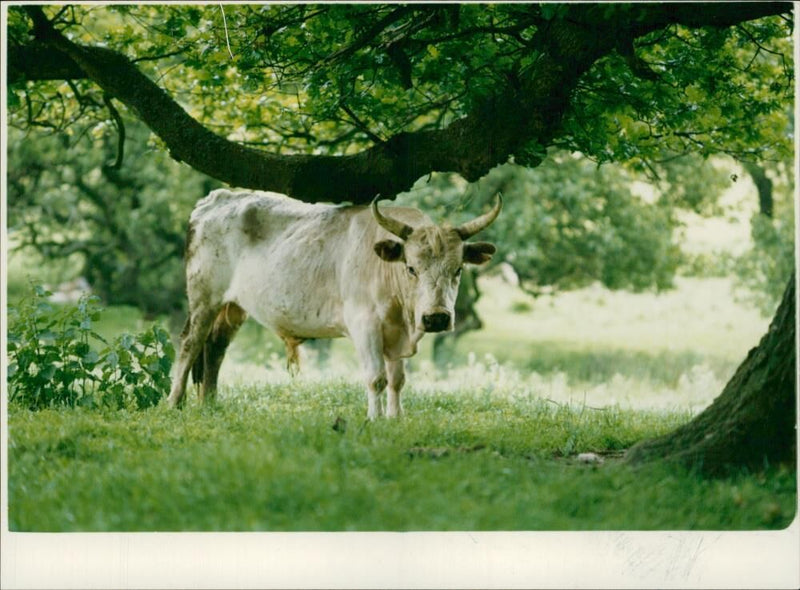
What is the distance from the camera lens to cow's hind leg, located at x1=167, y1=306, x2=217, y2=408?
8.34 m

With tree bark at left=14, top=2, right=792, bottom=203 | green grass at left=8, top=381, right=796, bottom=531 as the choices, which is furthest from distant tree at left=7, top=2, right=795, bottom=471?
green grass at left=8, top=381, right=796, bottom=531

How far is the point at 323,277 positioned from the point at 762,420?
3630mm

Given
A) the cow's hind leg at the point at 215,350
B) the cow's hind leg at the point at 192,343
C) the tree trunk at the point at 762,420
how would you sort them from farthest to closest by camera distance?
the cow's hind leg at the point at 215,350 < the cow's hind leg at the point at 192,343 < the tree trunk at the point at 762,420

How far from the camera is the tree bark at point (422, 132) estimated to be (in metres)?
6.18

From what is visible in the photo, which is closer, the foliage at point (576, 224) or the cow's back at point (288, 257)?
the cow's back at point (288, 257)

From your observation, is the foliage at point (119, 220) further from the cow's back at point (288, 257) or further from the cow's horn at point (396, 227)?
the cow's horn at point (396, 227)

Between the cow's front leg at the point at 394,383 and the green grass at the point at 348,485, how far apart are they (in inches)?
46.6

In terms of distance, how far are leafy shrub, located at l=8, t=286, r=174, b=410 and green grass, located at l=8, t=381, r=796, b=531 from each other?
1288 mm

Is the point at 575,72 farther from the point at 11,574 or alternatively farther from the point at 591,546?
the point at 11,574

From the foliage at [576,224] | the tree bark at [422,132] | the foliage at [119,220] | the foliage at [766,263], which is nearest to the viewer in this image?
the tree bark at [422,132]

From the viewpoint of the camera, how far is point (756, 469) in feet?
17.9

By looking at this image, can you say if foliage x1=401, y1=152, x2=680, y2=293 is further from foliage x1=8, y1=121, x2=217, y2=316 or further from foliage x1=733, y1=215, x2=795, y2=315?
foliage x1=8, y1=121, x2=217, y2=316

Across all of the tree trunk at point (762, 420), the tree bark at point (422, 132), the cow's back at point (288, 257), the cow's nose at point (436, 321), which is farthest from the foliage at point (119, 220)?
the tree trunk at point (762, 420)

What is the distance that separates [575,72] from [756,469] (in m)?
2.79
